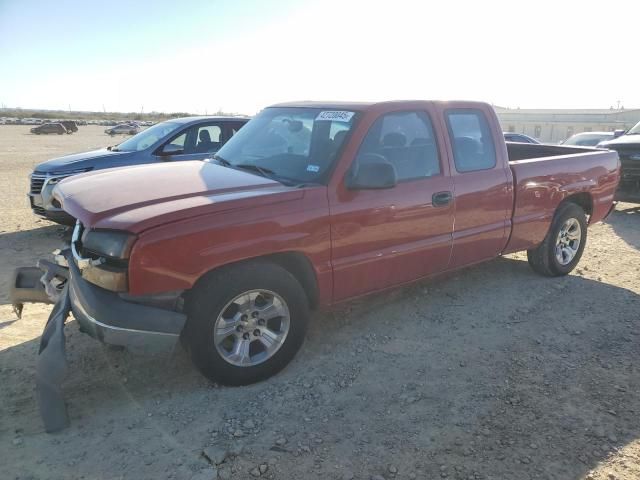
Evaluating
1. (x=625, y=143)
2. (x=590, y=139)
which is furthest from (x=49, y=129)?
(x=625, y=143)

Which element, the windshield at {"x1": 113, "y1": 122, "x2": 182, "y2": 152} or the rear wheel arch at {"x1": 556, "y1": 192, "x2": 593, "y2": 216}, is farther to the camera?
the windshield at {"x1": 113, "y1": 122, "x2": 182, "y2": 152}

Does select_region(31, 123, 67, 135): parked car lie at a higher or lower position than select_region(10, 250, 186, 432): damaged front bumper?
higher

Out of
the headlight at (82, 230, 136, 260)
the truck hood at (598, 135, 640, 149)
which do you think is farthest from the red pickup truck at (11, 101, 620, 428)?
the truck hood at (598, 135, 640, 149)

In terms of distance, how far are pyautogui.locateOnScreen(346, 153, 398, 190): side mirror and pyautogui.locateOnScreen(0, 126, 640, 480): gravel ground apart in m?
1.32

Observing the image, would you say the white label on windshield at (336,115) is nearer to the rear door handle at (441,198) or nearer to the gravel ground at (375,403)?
the rear door handle at (441,198)

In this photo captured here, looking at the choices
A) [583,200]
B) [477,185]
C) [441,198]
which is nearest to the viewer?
[441,198]

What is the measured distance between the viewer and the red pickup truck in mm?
2941

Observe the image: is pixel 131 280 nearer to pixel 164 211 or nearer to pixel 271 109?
pixel 164 211

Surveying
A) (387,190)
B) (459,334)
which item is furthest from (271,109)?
(459,334)

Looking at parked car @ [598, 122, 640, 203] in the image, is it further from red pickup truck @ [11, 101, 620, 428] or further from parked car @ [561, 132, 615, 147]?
parked car @ [561, 132, 615, 147]

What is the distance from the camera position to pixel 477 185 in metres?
4.45

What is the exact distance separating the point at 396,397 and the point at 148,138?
6.16 meters

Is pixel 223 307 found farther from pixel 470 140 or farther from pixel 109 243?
pixel 470 140

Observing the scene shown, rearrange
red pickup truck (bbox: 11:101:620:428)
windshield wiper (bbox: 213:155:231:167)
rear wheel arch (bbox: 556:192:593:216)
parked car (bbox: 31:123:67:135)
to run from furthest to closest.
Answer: parked car (bbox: 31:123:67:135) < rear wheel arch (bbox: 556:192:593:216) < windshield wiper (bbox: 213:155:231:167) < red pickup truck (bbox: 11:101:620:428)
